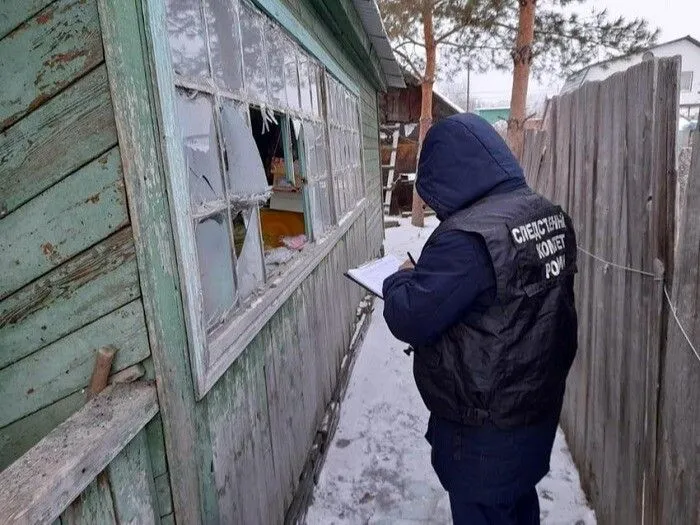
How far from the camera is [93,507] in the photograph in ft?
3.50

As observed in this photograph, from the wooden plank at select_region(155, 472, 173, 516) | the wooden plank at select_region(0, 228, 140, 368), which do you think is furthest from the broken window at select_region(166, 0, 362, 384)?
the wooden plank at select_region(155, 472, 173, 516)

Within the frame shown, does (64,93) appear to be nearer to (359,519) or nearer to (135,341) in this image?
(135,341)

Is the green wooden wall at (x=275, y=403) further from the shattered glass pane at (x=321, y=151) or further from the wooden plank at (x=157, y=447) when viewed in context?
the shattered glass pane at (x=321, y=151)

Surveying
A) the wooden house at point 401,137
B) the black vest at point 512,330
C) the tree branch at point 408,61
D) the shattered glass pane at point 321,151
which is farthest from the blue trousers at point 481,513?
the wooden house at point 401,137

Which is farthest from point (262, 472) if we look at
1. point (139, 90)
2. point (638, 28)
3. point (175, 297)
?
point (638, 28)

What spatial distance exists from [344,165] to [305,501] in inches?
113

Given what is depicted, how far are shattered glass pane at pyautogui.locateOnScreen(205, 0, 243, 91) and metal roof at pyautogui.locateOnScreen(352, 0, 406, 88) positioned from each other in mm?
2626

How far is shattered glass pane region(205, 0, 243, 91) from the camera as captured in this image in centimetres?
171

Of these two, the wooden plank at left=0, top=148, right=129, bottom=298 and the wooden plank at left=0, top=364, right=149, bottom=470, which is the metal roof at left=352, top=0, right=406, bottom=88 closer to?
the wooden plank at left=0, top=148, right=129, bottom=298

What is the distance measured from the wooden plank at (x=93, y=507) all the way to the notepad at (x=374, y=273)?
1139 millimetres

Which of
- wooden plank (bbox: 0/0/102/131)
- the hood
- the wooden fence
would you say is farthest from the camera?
the hood

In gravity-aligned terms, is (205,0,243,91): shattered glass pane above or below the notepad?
above

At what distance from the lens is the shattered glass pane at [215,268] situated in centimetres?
158

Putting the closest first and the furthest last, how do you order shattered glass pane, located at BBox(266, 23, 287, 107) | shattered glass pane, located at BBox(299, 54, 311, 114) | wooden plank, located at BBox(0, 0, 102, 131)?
wooden plank, located at BBox(0, 0, 102, 131), shattered glass pane, located at BBox(266, 23, 287, 107), shattered glass pane, located at BBox(299, 54, 311, 114)
